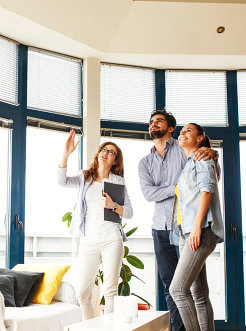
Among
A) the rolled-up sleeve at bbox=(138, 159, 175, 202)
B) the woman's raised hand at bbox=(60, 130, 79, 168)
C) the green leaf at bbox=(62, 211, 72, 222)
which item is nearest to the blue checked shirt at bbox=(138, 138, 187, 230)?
the rolled-up sleeve at bbox=(138, 159, 175, 202)

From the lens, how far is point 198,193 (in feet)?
9.59

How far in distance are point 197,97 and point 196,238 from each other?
3.08 meters

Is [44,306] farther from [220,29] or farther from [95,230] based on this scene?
[220,29]

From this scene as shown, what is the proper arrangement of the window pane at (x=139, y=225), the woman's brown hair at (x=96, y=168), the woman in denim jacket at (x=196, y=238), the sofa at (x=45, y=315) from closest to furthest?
the woman in denim jacket at (x=196, y=238)
the sofa at (x=45, y=315)
the woman's brown hair at (x=96, y=168)
the window pane at (x=139, y=225)

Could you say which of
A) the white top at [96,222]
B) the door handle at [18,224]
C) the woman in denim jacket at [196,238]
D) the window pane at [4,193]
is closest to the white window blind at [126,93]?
the window pane at [4,193]

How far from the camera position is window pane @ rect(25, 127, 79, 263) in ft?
15.6

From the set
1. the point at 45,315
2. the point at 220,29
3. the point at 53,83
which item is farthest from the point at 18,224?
the point at 220,29

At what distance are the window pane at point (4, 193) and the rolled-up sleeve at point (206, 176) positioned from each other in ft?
7.22

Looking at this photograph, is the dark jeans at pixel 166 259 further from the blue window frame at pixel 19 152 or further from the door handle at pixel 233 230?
the door handle at pixel 233 230

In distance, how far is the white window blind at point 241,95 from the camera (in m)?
5.57

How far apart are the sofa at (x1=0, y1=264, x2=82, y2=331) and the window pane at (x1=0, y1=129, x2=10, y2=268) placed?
302mm

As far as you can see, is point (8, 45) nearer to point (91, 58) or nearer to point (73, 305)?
point (91, 58)

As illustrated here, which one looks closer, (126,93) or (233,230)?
(233,230)

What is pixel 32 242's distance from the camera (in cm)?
475
